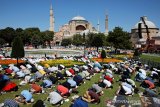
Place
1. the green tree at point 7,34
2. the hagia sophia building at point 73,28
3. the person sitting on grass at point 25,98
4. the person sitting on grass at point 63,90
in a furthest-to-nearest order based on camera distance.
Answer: the hagia sophia building at point 73,28 → the green tree at point 7,34 → the person sitting on grass at point 63,90 → the person sitting on grass at point 25,98

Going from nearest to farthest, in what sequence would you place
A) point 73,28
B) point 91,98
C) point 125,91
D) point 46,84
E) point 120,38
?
point 91,98
point 125,91
point 46,84
point 120,38
point 73,28

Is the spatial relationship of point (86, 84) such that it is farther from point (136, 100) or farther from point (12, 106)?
point (12, 106)

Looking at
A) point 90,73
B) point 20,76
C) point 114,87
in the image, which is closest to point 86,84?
point 114,87

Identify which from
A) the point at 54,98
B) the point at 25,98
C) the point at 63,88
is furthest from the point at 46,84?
the point at 54,98

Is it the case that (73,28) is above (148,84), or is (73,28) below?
above

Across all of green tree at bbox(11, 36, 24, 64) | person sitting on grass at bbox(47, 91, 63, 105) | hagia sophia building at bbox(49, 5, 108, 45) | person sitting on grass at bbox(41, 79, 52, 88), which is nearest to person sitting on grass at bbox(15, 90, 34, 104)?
person sitting on grass at bbox(47, 91, 63, 105)

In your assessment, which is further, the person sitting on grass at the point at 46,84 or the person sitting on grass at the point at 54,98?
the person sitting on grass at the point at 46,84

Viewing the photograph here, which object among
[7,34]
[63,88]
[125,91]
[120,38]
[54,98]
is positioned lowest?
[125,91]

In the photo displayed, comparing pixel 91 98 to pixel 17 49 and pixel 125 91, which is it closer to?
pixel 125 91

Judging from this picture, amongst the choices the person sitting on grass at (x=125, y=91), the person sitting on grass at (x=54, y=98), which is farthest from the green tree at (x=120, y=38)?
the person sitting on grass at (x=54, y=98)

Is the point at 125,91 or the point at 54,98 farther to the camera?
the point at 125,91

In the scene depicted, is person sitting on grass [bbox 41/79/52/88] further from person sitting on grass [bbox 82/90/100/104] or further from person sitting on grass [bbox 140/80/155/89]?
person sitting on grass [bbox 140/80/155/89]

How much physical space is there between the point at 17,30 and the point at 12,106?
8835 cm

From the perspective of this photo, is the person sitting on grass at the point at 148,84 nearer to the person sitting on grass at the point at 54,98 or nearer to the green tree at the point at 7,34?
the person sitting on grass at the point at 54,98
